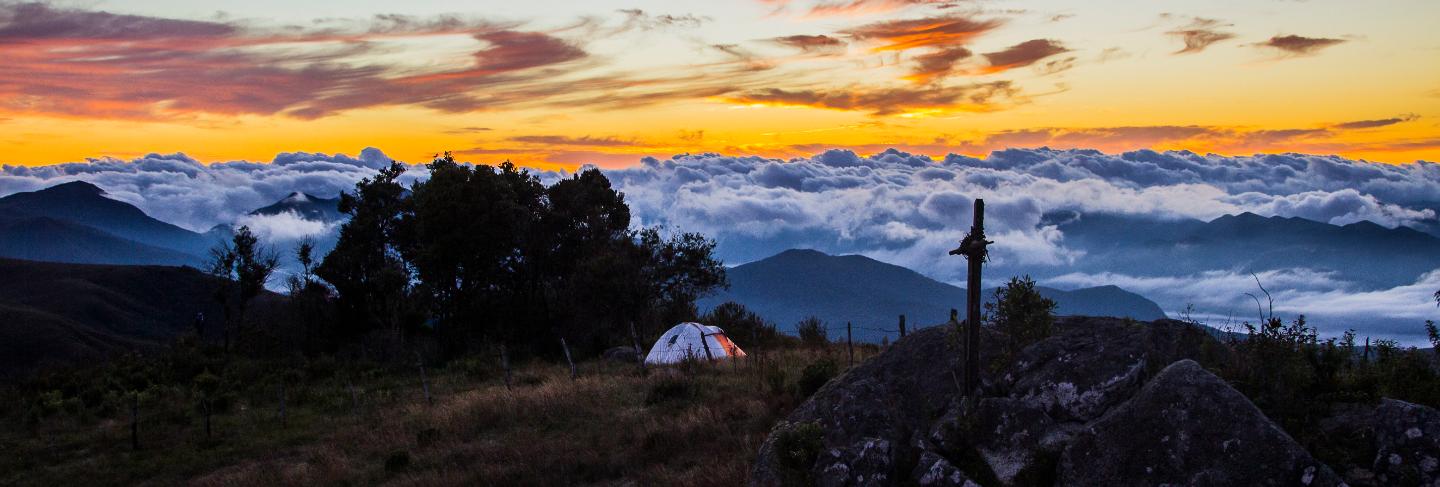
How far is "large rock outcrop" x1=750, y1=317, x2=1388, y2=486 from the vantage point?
1187cm

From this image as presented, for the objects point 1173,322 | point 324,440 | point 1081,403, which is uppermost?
point 1173,322

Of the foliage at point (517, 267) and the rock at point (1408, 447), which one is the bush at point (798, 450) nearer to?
the rock at point (1408, 447)

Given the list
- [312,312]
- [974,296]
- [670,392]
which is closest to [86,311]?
[312,312]

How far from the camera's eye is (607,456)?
20.0 m

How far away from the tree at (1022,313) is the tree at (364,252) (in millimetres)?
54886

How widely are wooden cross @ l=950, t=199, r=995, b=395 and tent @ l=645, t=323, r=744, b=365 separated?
24426 millimetres

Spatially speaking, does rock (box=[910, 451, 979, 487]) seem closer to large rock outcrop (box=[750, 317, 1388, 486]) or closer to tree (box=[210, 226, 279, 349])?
large rock outcrop (box=[750, 317, 1388, 486])

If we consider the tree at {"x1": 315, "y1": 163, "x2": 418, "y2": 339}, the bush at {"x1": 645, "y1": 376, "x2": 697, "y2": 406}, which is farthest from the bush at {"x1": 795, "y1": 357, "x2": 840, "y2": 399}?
the tree at {"x1": 315, "y1": 163, "x2": 418, "y2": 339}

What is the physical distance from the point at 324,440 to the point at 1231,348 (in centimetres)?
2437

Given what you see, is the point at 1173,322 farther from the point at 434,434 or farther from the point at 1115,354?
the point at 434,434

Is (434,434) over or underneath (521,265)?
underneath

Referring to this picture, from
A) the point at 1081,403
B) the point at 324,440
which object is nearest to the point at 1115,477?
the point at 1081,403

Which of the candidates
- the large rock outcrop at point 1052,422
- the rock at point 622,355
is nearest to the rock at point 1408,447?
the large rock outcrop at point 1052,422

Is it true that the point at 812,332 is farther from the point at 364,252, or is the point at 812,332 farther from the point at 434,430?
the point at 364,252
